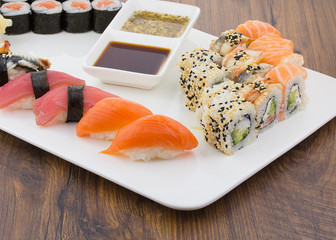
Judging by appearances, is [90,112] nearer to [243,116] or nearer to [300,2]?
[243,116]

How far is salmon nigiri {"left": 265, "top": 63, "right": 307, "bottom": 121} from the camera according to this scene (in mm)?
2578

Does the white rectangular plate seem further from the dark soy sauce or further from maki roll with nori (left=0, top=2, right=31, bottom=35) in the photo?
maki roll with nori (left=0, top=2, right=31, bottom=35)

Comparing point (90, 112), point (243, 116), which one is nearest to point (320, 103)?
point (243, 116)

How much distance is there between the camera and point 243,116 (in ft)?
7.89

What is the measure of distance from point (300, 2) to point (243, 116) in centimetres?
238

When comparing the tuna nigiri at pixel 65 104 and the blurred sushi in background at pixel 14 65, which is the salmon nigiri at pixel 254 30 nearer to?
the tuna nigiri at pixel 65 104

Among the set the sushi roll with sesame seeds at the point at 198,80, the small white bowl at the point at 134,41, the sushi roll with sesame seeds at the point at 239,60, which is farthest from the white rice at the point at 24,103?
the sushi roll with sesame seeds at the point at 239,60

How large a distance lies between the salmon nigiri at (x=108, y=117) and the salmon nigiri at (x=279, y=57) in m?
0.86

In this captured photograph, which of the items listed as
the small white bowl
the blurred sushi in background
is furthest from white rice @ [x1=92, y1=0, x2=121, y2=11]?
the blurred sushi in background

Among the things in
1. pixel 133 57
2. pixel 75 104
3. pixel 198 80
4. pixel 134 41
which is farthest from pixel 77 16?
pixel 198 80

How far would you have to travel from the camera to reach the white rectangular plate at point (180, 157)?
2209mm

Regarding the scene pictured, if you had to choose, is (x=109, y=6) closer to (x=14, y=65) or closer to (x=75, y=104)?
(x=14, y=65)

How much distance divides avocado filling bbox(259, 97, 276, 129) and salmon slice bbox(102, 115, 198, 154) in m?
0.50

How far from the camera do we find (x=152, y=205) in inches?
88.8
